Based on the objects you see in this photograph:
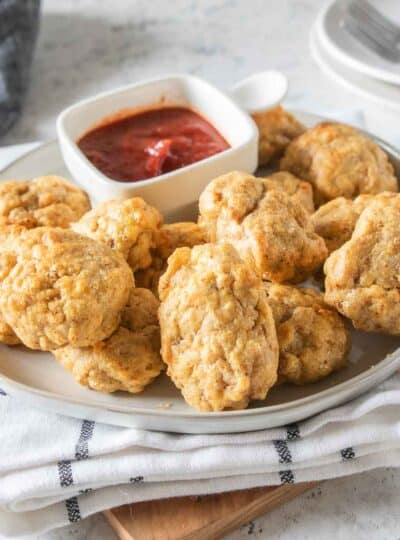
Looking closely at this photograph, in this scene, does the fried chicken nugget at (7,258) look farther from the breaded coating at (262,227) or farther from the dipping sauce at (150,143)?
the breaded coating at (262,227)

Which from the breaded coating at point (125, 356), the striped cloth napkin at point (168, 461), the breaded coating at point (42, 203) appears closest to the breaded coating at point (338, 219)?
the striped cloth napkin at point (168, 461)

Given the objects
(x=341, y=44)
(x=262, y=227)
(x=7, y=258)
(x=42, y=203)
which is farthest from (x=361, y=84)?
(x=7, y=258)

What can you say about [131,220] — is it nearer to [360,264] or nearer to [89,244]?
[89,244]

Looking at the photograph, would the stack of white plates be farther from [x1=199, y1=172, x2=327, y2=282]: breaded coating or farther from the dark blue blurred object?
the dark blue blurred object

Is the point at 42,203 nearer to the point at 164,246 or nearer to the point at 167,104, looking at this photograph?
the point at 164,246

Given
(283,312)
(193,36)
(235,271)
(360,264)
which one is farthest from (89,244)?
(193,36)
